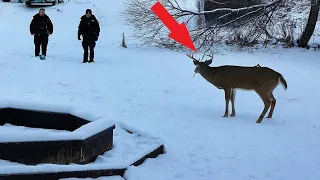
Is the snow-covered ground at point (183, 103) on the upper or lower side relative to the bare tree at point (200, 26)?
lower

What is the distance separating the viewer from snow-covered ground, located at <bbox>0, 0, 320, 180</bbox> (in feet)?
21.6

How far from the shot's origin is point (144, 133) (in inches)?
293

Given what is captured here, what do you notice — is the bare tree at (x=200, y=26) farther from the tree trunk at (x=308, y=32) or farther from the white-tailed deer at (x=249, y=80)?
the white-tailed deer at (x=249, y=80)

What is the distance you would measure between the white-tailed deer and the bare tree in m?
5.94

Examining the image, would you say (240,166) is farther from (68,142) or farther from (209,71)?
(209,71)

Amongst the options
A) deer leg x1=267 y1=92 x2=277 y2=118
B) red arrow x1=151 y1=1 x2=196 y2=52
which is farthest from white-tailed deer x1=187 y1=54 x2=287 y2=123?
red arrow x1=151 y1=1 x2=196 y2=52

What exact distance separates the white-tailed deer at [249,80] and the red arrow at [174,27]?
9446 millimetres

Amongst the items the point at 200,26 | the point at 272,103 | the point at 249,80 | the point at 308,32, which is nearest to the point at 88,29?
the point at 200,26

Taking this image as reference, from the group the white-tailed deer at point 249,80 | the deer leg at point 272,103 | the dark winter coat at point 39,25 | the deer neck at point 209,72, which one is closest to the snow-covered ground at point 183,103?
the deer leg at point 272,103

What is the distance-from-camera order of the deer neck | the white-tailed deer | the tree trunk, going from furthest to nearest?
1. the tree trunk
2. the deer neck
3. the white-tailed deer

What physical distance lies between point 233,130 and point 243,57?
1119 cm

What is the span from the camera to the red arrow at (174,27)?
19344mm

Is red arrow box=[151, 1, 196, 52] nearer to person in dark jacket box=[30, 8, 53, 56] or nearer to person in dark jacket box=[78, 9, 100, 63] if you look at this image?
person in dark jacket box=[78, 9, 100, 63]

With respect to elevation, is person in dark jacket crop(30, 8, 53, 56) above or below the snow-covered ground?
above
